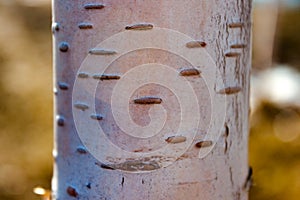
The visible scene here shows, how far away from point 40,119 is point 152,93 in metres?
2.36

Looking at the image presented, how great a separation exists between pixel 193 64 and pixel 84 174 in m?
0.21

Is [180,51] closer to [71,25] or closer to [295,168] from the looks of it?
[71,25]

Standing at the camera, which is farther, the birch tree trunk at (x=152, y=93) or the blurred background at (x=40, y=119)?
the blurred background at (x=40, y=119)

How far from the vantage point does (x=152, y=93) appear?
537 millimetres

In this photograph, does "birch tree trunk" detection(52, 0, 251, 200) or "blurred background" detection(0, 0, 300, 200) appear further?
"blurred background" detection(0, 0, 300, 200)

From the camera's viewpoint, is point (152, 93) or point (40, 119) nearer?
point (152, 93)

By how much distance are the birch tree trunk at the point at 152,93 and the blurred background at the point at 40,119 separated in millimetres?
891

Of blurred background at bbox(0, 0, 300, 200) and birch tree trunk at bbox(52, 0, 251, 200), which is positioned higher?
birch tree trunk at bbox(52, 0, 251, 200)

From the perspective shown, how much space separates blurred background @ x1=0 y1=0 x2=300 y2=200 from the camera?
2219mm

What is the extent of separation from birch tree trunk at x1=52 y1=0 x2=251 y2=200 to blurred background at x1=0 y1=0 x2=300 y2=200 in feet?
2.92

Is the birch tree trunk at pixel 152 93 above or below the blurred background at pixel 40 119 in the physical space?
above

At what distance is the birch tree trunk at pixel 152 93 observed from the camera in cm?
53

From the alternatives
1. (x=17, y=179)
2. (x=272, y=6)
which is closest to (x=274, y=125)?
(x=17, y=179)

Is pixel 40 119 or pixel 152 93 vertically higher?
pixel 152 93
